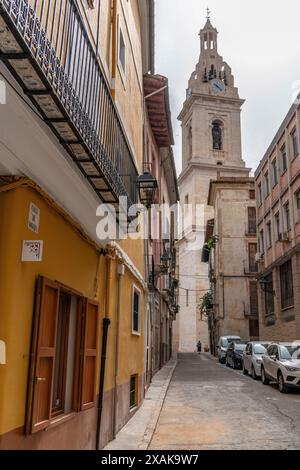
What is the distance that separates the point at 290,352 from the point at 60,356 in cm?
1217

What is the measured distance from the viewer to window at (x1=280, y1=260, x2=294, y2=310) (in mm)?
24297

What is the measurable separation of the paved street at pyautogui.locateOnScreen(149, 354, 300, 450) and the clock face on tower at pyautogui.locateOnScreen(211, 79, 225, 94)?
5476 centimetres

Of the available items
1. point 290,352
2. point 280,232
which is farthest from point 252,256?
point 290,352

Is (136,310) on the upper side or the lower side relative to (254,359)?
upper

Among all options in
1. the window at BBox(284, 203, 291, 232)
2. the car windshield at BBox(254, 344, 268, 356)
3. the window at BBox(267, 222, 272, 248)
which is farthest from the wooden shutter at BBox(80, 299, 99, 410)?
the window at BBox(267, 222, 272, 248)

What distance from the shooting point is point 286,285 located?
25.3m

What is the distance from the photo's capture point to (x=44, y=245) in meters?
4.68

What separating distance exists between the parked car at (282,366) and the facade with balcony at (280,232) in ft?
18.9

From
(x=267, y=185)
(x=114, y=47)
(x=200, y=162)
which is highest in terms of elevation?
(x=200, y=162)

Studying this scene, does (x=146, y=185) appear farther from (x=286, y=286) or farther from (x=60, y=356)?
(x=286, y=286)

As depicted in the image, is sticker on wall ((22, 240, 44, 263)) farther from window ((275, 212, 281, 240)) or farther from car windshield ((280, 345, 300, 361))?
window ((275, 212, 281, 240))

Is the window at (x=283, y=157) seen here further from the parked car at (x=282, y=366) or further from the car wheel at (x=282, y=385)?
the car wheel at (x=282, y=385)

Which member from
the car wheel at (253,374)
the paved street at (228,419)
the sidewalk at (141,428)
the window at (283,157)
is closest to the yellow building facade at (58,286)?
the sidewalk at (141,428)
